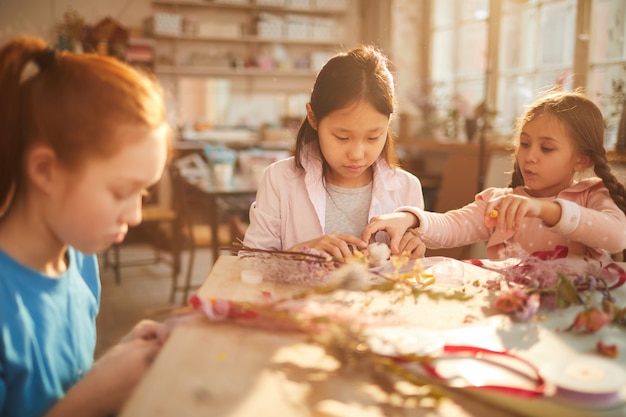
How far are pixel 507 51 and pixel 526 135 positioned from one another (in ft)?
10.7

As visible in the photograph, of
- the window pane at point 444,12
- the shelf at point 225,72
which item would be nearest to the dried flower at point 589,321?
the window pane at point 444,12

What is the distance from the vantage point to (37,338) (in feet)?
2.47

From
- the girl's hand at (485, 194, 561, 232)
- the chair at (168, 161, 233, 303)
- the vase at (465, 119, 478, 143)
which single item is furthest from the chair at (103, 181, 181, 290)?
the girl's hand at (485, 194, 561, 232)

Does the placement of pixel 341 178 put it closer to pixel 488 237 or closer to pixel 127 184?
pixel 488 237

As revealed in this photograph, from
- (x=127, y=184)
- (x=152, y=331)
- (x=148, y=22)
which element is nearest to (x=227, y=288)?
(x=152, y=331)

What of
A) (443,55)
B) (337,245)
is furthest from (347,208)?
(443,55)

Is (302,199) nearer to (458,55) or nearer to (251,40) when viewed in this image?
(458,55)

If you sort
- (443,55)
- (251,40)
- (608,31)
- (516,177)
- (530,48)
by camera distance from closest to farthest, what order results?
1. (516,177)
2. (608,31)
3. (530,48)
4. (443,55)
5. (251,40)

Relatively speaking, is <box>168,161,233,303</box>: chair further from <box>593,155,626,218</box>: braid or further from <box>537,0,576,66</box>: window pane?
<box>593,155,626,218</box>: braid

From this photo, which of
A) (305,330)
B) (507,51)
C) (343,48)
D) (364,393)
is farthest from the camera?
(507,51)

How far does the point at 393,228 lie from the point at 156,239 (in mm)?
3935

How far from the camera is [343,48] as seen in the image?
133 cm

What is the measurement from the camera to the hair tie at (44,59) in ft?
2.39

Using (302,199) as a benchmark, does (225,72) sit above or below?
above
